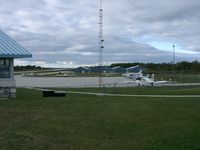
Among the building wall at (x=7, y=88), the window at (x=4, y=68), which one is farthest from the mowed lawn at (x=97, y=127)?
the window at (x=4, y=68)

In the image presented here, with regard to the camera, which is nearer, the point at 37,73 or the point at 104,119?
the point at 104,119

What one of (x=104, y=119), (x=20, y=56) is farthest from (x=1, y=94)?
(x=104, y=119)

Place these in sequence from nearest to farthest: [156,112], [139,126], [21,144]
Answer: [21,144] → [139,126] → [156,112]

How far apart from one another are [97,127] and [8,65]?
1306 cm

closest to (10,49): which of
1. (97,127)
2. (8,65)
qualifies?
(8,65)

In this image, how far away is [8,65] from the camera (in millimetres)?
27000

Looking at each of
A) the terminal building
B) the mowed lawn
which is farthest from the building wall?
the mowed lawn

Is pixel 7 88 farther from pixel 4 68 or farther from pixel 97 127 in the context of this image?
pixel 97 127

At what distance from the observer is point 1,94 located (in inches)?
1019

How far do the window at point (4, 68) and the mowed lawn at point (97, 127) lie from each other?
6.29m

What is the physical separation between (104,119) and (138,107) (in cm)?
442

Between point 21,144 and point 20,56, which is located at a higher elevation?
point 20,56

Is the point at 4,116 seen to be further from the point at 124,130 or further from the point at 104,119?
the point at 124,130

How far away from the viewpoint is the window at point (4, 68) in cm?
2675
